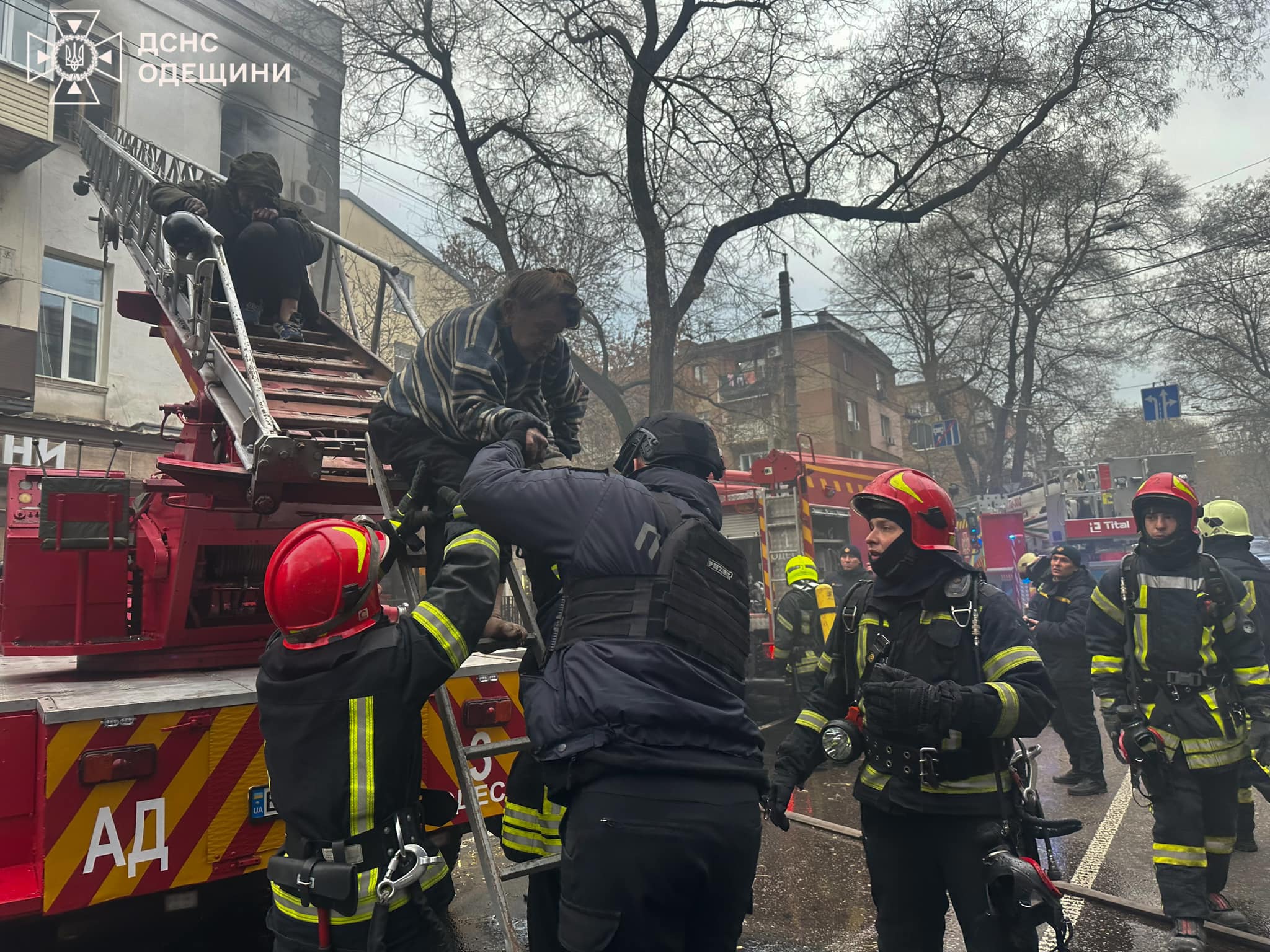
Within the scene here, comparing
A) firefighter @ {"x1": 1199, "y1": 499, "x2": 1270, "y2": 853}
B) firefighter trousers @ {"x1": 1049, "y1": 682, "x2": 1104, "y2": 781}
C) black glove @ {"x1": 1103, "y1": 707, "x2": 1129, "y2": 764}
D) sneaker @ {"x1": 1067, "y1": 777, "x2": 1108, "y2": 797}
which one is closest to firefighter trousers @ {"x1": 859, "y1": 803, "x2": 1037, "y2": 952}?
black glove @ {"x1": 1103, "y1": 707, "x2": 1129, "y2": 764}

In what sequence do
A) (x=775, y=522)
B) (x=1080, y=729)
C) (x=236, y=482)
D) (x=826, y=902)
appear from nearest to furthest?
(x=236, y=482)
(x=826, y=902)
(x=1080, y=729)
(x=775, y=522)

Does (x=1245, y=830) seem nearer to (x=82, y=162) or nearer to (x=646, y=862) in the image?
(x=646, y=862)

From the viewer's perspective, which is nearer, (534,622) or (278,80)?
(534,622)

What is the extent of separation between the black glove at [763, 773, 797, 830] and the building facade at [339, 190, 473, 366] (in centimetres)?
1496

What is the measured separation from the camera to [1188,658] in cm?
382

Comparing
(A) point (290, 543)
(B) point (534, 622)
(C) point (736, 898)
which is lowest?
(C) point (736, 898)

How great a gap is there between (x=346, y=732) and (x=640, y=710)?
74cm

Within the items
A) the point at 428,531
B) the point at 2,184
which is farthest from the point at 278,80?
the point at 428,531

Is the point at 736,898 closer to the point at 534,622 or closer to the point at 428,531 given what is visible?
the point at 534,622

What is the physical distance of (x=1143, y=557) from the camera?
13.3 feet

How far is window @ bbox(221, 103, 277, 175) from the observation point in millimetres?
16391

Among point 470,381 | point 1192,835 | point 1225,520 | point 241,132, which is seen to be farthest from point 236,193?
point 241,132

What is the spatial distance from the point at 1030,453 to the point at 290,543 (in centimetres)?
3825

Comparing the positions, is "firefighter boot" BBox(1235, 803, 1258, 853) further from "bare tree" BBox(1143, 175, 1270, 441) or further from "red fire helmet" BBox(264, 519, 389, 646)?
"bare tree" BBox(1143, 175, 1270, 441)
